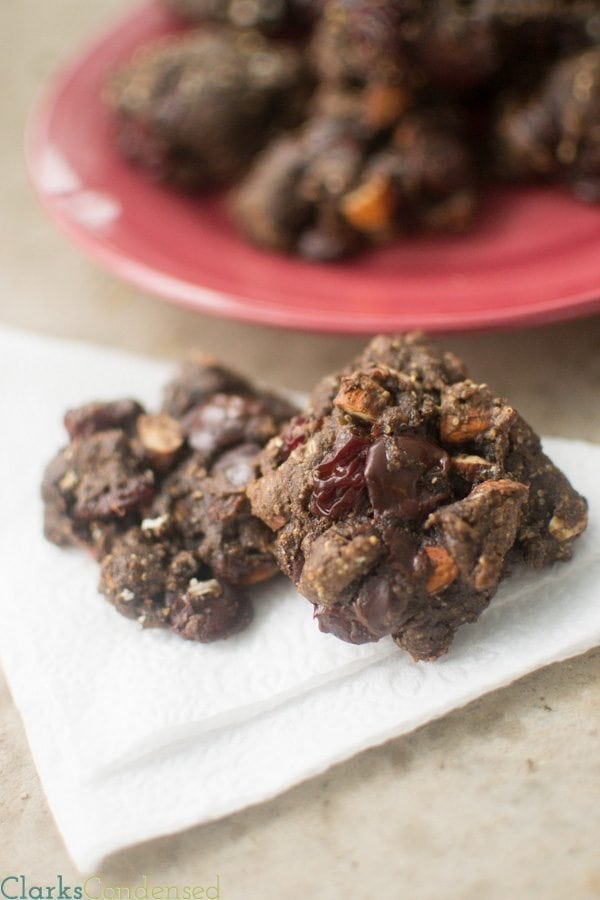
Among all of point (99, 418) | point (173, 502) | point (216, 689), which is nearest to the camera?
point (216, 689)

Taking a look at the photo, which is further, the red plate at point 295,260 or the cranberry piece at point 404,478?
the red plate at point 295,260

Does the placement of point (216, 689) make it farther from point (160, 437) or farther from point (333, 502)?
point (160, 437)

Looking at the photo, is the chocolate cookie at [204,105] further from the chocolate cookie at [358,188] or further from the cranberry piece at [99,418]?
the cranberry piece at [99,418]

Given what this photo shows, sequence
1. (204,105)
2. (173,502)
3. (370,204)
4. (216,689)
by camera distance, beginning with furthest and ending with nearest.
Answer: (204,105) < (370,204) < (173,502) < (216,689)

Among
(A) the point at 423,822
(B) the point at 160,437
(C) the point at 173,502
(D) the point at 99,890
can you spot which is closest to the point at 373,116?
(B) the point at 160,437

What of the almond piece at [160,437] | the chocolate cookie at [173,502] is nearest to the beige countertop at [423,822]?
the chocolate cookie at [173,502]

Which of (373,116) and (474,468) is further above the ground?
(373,116)
